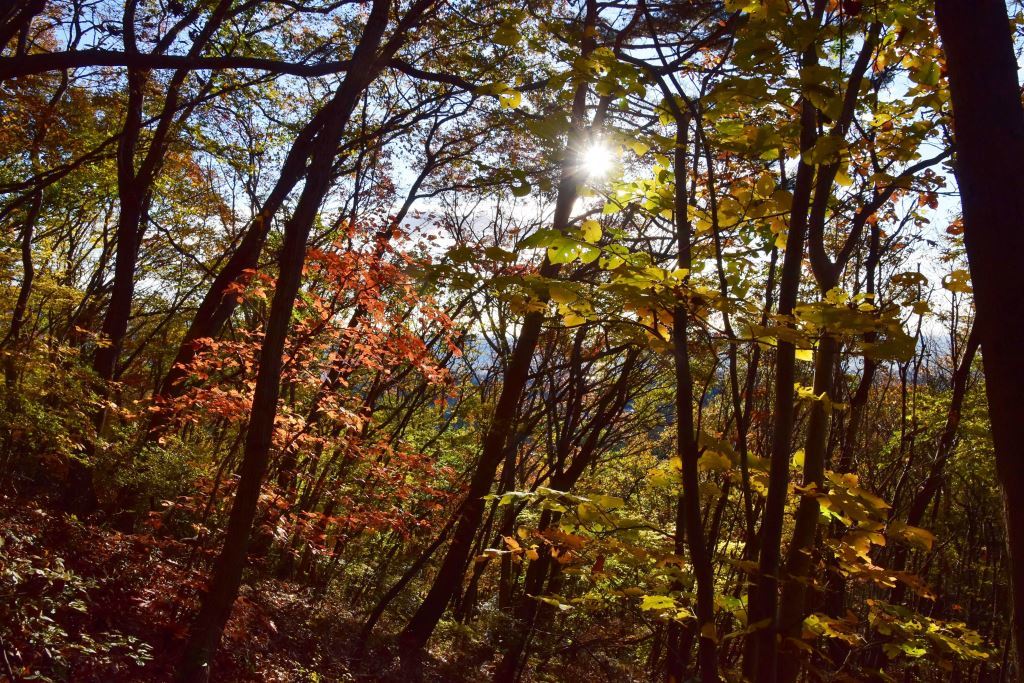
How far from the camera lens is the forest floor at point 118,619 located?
149 inches

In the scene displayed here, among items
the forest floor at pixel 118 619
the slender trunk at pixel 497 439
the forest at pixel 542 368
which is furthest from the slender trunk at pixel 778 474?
the slender trunk at pixel 497 439

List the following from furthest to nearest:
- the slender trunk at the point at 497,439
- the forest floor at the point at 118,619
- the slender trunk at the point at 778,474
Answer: the slender trunk at the point at 497,439 < the forest floor at the point at 118,619 < the slender trunk at the point at 778,474

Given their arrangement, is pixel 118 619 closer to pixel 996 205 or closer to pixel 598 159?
pixel 598 159

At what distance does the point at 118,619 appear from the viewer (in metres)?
5.05

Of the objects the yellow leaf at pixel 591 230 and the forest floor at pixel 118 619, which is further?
the forest floor at pixel 118 619

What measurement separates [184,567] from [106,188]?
412 inches

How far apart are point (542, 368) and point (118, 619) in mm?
4975

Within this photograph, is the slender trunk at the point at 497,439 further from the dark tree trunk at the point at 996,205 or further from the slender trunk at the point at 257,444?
the dark tree trunk at the point at 996,205

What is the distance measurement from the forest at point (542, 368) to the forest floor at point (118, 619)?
0.11 ft

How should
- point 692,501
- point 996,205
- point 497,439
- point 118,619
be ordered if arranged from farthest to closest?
1. point 497,439
2. point 118,619
3. point 692,501
4. point 996,205

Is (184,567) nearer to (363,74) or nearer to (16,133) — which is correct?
(363,74)

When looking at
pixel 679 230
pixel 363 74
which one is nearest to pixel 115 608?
pixel 363 74

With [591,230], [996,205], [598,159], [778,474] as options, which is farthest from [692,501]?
[598,159]

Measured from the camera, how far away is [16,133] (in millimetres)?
10188
